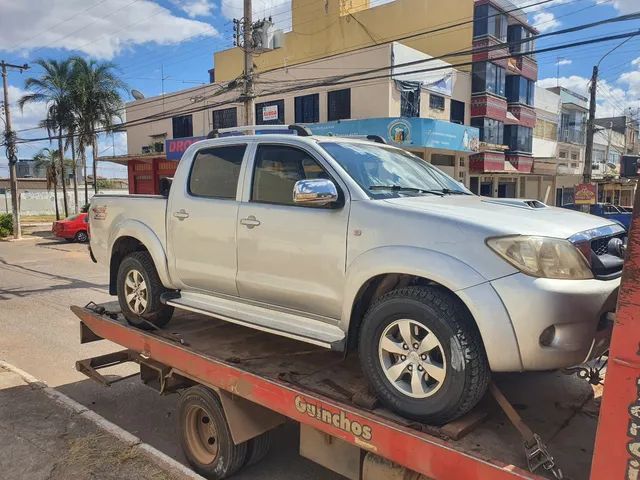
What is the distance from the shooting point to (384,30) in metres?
32.8

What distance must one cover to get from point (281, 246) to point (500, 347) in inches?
61.8

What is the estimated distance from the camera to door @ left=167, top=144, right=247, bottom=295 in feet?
13.2

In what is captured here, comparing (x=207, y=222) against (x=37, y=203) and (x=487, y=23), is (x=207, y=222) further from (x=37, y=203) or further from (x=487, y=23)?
(x=37, y=203)

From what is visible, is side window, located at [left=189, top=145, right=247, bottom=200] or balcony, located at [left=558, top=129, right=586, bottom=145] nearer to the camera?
side window, located at [left=189, top=145, right=247, bottom=200]

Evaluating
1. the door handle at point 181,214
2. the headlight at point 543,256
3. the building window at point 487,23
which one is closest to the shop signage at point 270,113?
the building window at point 487,23

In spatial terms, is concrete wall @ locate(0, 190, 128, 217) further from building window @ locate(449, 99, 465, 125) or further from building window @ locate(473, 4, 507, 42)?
building window @ locate(473, 4, 507, 42)

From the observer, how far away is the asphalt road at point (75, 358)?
446 centimetres

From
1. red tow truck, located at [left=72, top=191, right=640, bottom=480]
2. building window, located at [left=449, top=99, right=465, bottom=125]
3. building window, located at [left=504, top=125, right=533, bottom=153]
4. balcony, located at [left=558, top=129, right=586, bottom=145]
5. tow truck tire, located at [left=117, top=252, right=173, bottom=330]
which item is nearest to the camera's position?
red tow truck, located at [left=72, top=191, right=640, bottom=480]

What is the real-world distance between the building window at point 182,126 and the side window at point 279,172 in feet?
99.7

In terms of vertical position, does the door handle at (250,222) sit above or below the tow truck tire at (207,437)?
above

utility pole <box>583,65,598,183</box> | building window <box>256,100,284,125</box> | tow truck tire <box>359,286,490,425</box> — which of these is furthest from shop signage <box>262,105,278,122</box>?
tow truck tire <box>359,286,490,425</box>

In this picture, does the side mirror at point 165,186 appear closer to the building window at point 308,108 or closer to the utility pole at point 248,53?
the utility pole at point 248,53

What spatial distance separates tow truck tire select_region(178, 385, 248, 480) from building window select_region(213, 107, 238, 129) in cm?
2678

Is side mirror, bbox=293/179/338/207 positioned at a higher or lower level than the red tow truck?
higher
